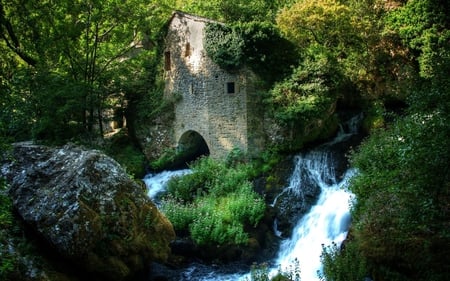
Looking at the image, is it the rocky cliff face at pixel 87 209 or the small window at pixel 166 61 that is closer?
the rocky cliff face at pixel 87 209

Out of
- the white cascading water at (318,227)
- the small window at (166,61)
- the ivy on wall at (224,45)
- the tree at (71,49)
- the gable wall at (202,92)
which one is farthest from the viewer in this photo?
the small window at (166,61)

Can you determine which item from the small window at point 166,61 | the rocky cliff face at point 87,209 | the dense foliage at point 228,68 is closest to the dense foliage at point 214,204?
the dense foliage at point 228,68

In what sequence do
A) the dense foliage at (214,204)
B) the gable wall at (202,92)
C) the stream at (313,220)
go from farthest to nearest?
the gable wall at (202,92) → the dense foliage at (214,204) → the stream at (313,220)

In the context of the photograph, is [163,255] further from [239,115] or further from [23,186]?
[239,115]

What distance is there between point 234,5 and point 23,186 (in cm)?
1549

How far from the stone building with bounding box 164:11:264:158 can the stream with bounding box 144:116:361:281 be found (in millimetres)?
2608

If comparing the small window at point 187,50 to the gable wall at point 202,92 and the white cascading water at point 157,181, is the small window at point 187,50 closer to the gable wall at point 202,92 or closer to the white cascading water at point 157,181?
the gable wall at point 202,92

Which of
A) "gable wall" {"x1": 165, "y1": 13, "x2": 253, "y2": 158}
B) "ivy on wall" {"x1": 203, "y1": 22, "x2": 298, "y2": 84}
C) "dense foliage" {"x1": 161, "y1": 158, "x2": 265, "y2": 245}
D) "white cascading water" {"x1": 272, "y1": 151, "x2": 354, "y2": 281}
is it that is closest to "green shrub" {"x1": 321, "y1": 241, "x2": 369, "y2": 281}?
"white cascading water" {"x1": 272, "y1": 151, "x2": 354, "y2": 281}

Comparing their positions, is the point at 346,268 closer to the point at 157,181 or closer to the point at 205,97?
the point at 205,97

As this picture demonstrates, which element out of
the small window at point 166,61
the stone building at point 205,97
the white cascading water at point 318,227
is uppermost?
the small window at point 166,61

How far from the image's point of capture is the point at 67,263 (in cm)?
788

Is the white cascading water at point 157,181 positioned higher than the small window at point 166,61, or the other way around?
the small window at point 166,61

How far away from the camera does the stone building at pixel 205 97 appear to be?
50.9ft

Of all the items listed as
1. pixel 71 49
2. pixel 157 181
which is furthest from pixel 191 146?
pixel 71 49
